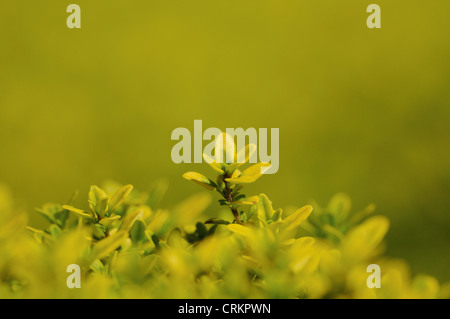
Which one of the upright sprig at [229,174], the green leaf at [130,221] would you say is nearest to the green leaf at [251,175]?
the upright sprig at [229,174]

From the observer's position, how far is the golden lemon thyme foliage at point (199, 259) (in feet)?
2.22

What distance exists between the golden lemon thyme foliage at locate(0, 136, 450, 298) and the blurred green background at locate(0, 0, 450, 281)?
2.31 meters

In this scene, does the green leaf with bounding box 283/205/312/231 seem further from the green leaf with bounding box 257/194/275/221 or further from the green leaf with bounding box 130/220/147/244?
the green leaf with bounding box 130/220/147/244

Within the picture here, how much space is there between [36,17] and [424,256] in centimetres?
300

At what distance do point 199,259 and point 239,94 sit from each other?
8.80 feet

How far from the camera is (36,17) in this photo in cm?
344

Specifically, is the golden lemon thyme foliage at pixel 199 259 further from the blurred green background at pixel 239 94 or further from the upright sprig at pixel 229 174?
the blurred green background at pixel 239 94

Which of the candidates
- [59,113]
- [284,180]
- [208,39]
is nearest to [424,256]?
[284,180]

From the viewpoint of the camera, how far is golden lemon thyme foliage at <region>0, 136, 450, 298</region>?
2.22 ft

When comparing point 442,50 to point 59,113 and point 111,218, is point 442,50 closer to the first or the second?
point 59,113

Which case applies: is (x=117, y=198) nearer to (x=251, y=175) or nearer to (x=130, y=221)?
(x=130, y=221)

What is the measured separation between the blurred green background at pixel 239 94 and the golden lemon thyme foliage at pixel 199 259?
91.1 inches

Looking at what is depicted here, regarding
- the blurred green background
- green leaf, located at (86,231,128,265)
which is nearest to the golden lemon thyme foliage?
green leaf, located at (86,231,128,265)

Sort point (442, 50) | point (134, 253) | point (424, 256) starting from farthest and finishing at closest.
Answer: point (442, 50) < point (424, 256) < point (134, 253)
